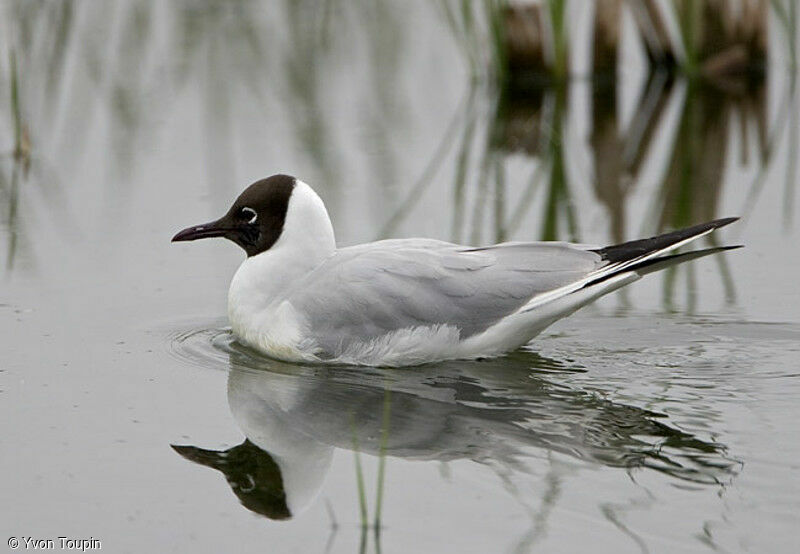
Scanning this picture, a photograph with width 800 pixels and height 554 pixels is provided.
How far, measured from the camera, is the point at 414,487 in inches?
209

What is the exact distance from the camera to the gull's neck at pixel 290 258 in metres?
7.27

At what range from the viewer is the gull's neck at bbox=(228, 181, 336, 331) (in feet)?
23.9

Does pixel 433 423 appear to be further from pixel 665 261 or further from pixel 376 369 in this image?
pixel 665 261

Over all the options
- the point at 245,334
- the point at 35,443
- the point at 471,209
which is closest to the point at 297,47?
the point at 471,209

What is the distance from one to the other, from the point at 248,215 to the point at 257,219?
0.20 feet

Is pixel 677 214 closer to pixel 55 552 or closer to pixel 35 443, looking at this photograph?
pixel 35 443

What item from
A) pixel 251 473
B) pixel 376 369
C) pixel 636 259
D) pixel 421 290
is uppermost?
pixel 636 259

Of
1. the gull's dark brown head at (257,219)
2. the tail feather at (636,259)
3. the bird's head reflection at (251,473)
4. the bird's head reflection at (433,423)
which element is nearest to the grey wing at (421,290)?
the tail feather at (636,259)

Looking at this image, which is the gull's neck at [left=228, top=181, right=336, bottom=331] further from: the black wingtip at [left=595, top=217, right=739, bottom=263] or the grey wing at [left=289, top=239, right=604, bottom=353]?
the black wingtip at [left=595, top=217, right=739, bottom=263]

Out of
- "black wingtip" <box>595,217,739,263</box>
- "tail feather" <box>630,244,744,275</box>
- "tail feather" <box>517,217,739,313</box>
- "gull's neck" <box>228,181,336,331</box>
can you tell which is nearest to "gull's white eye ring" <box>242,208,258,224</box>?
"gull's neck" <box>228,181,336,331</box>

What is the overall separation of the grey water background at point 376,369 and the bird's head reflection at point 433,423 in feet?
0.06

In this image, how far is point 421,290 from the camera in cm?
697

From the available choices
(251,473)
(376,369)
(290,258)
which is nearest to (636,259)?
(376,369)

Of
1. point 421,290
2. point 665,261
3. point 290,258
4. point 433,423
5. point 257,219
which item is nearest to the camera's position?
point 433,423
